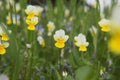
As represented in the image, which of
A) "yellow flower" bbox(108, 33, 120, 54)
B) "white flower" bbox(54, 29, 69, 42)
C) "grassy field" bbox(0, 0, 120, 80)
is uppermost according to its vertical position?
"yellow flower" bbox(108, 33, 120, 54)

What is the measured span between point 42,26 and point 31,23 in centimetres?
67

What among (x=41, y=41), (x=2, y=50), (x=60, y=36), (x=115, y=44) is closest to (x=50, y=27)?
(x=41, y=41)

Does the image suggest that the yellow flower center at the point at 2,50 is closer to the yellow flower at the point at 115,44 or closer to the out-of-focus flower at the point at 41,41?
the out-of-focus flower at the point at 41,41

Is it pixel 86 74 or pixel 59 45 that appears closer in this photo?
pixel 86 74

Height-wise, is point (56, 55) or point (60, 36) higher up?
point (60, 36)

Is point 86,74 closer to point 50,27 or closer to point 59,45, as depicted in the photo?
point 59,45

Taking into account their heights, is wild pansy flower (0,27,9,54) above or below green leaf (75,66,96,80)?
above

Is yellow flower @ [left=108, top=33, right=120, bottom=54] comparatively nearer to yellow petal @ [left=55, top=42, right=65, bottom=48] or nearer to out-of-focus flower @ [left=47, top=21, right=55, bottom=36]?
yellow petal @ [left=55, top=42, right=65, bottom=48]

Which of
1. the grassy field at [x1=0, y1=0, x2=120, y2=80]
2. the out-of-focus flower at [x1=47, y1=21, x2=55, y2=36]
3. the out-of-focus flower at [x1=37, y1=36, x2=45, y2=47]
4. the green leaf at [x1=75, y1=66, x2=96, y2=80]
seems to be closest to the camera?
the green leaf at [x1=75, y1=66, x2=96, y2=80]

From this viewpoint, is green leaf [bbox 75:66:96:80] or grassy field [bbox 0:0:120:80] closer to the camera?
green leaf [bbox 75:66:96:80]

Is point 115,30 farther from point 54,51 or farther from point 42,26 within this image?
point 42,26

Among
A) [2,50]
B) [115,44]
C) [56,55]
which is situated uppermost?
[115,44]

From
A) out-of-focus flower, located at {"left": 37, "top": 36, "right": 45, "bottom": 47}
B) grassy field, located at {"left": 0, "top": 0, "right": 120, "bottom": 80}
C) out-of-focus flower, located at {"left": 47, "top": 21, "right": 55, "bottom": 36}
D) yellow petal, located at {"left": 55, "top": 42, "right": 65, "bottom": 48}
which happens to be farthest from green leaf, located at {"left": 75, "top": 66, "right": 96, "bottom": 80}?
out-of-focus flower, located at {"left": 47, "top": 21, "right": 55, "bottom": 36}

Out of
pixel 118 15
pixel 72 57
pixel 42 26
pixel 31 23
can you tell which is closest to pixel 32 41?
pixel 31 23
